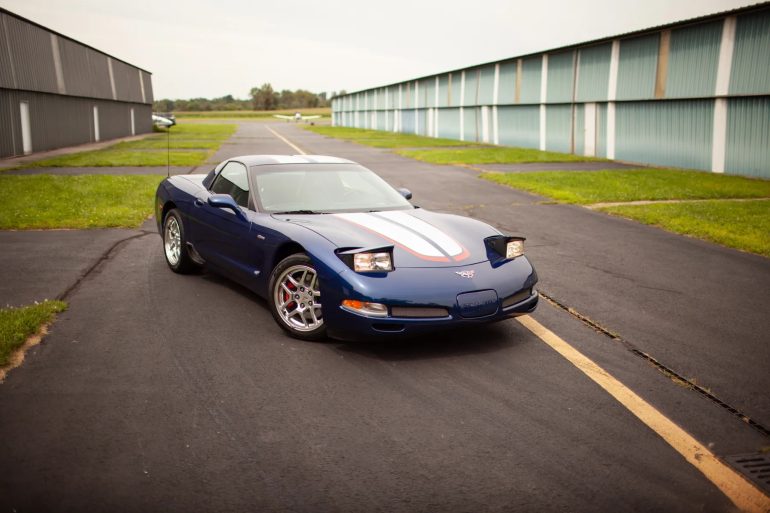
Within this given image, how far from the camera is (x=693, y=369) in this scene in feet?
14.5

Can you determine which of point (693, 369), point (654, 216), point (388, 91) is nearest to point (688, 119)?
point (654, 216)

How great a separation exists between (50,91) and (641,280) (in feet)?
94.5

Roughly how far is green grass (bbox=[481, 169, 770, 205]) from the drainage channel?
7.82m

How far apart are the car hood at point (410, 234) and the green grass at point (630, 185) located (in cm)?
837

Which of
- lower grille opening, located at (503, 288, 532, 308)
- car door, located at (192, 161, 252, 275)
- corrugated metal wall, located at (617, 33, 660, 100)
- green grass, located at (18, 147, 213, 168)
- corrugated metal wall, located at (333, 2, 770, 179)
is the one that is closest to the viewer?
lower grille opening, located at (503, 288, 532, 308)

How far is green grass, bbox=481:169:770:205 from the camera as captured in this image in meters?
13.9

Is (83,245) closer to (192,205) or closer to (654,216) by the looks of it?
(192,205)

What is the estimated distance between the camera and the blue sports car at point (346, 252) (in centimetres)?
446

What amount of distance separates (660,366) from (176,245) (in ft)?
16.0

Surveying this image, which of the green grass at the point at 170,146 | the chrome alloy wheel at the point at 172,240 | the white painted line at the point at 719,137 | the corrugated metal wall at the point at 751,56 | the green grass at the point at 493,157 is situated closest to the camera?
the chrome alloy wheel at the point at 172,240

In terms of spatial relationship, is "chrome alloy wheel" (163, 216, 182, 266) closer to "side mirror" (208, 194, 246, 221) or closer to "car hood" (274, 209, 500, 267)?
"side mirror" (208, 194, 246, 221)

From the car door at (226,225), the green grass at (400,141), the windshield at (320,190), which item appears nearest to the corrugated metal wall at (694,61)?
the green grass at (400,141)

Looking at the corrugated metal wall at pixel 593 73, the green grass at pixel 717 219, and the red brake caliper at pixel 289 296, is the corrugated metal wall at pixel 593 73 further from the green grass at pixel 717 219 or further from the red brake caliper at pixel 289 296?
the red brake caliper at pixel 289 296

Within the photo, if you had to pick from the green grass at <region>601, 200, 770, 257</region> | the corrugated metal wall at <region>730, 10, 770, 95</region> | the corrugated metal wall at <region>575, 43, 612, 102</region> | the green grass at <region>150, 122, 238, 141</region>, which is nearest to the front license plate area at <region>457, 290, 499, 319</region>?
the green grass at <region>601, 200, 770, 257</region>
